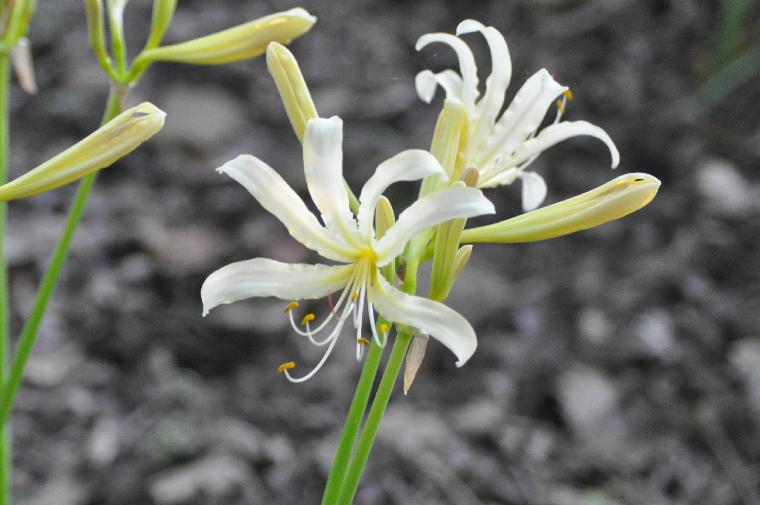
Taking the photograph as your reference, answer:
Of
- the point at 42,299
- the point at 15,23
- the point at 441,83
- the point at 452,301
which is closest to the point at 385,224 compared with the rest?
the point at 441,83

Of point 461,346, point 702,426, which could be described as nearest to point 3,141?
point 461,346

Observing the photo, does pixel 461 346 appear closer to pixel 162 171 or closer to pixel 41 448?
pixel 41 448

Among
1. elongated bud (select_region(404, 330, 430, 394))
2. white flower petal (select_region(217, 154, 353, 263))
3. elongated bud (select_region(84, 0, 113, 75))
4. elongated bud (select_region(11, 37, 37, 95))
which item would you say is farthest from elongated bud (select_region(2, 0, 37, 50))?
elongated bud (select_region(404, 330, 430, 394))

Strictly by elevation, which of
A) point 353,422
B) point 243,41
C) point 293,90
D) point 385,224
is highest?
point 243,41

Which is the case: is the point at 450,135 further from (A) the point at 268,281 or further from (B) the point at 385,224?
(A) the point at 268,281

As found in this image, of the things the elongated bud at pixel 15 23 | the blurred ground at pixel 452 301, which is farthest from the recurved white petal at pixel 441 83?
the blurred ground at pixel 452 301

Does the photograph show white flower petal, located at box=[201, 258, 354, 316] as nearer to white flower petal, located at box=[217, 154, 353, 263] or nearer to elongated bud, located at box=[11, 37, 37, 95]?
white flower petal, located at box=[217, 154, 353, 263]
